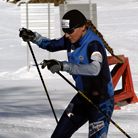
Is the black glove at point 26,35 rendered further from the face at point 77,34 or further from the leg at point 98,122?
the leg at point 98,122

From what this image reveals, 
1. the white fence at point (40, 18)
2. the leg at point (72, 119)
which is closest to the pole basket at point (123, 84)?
the leg at point (72, 119)

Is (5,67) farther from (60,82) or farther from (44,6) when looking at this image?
(60,82)

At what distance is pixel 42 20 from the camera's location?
11.8m

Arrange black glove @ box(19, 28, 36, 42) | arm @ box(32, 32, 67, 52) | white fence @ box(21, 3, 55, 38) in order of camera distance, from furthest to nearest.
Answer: white fence @ box(21, 3, 55, 38) → black glove @ box(19, 28, 36, 42) → arm @ box(32, 32, 67, 52)

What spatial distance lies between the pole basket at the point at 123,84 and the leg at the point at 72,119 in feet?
13.0

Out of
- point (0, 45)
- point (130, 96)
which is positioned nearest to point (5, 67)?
point (0, 45)

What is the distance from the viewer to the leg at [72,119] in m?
2.80

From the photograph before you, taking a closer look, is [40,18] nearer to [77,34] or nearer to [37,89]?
[37,89]

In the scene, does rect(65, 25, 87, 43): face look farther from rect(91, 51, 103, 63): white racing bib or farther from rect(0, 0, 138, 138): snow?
rect(0, 0, 138, 138): snow

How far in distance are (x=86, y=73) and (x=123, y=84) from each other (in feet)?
16.5

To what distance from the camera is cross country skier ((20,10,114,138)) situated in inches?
96.5

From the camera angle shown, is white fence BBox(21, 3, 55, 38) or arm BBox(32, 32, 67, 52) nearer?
arm BBox(32, 32, 67, 52)

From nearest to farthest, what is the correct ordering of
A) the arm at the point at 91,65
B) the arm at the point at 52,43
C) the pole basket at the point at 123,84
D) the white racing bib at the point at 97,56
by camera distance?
the arm at the point at 91,65, the white racing bib at the point at 97,56, the arm at the point at 52,43, the pole basket at the point at 123,84

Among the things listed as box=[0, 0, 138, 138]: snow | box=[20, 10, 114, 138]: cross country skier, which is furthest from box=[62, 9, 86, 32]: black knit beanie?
box=[0, 0, 138, 138]: snow
